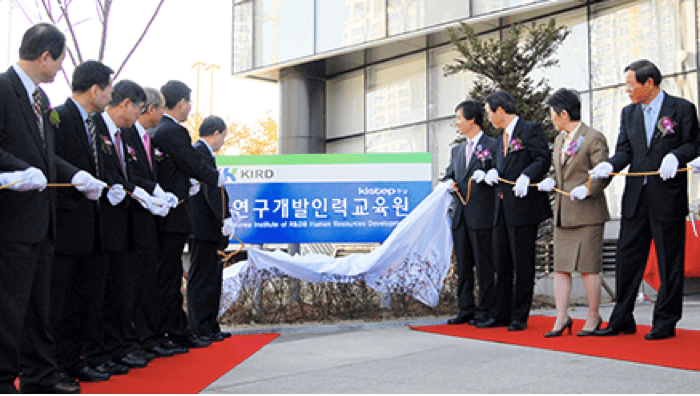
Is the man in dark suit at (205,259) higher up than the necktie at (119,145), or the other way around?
the necktie at (119,145)

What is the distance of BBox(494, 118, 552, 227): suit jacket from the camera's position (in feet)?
17.6

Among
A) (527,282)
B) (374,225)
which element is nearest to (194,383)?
(527,282)

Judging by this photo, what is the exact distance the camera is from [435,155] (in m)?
14.5

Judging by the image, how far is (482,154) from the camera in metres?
5.91

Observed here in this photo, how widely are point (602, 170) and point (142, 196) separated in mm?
2990

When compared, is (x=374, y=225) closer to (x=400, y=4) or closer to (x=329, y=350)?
(x=329, y=350)

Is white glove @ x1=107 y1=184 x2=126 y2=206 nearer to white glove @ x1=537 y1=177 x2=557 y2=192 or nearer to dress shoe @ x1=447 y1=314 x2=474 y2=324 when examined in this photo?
white glove @ x1=537 y1=177 x2=557 y2=192

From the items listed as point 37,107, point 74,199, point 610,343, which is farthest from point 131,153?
point 610,343

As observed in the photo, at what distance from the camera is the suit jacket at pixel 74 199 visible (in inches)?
137

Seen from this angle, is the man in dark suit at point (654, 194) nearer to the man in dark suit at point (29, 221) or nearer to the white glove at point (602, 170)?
the white glove at point (602, 170)

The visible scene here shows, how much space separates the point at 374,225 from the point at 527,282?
2.40 meters

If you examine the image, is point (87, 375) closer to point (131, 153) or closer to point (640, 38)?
point (131, 153)

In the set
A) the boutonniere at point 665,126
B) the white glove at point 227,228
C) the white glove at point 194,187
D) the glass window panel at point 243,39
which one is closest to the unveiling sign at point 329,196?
the white glove at point 227,228

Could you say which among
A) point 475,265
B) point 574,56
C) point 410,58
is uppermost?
point 410,58
